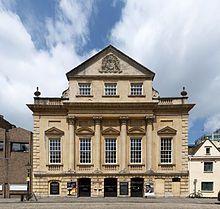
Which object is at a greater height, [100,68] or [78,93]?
[100,68]

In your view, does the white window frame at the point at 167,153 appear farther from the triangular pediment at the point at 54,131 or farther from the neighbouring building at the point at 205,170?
the triangular pediment at the point at 54,131

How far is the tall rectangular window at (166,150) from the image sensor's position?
157 ft

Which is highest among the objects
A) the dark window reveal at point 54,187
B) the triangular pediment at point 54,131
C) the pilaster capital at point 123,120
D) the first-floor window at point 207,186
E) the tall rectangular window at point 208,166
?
the pilaster capital at point 123,120

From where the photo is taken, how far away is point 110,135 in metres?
48.0

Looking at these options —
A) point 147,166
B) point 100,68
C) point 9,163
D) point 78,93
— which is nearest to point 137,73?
point 100,68

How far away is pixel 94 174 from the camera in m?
47.0

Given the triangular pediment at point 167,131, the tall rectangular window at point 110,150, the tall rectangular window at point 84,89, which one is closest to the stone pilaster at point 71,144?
the tall rectangular window at point 84,89

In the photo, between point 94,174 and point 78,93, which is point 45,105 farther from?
point 94,174

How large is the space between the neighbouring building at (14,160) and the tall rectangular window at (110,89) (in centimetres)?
1192

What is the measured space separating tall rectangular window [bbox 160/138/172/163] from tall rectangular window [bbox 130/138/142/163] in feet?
8.99

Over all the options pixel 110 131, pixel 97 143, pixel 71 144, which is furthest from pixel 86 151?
pixel 110 131

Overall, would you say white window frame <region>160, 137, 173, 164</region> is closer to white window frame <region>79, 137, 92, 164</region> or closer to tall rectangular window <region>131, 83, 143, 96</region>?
tall rectangular window <region>131, 83, 143, 96</region>

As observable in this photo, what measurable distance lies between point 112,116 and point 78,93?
5165 mm

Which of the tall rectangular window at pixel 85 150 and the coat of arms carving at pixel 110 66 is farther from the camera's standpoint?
the coat of arms carving at pixel 110 66
